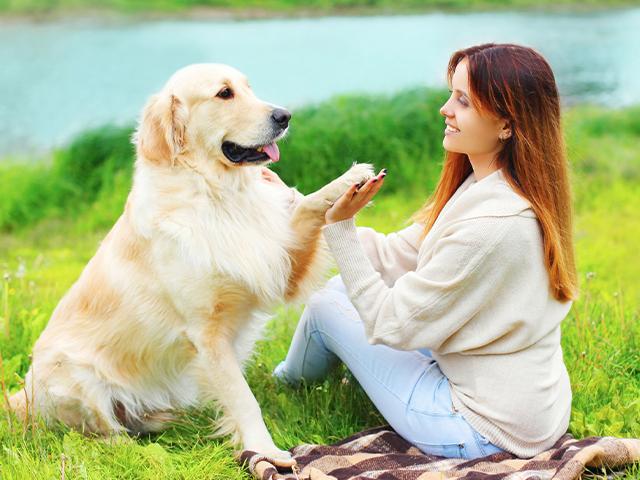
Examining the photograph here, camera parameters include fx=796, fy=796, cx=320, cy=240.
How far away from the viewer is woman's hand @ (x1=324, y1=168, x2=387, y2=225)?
2641mm

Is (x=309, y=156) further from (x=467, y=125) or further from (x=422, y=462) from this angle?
(x=422, y=462)

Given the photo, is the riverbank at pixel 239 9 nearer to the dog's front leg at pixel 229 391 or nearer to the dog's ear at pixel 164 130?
the dog's ear at pixel 164 130

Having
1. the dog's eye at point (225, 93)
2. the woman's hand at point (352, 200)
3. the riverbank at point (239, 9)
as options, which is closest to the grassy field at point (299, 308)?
the woman's hand at point (352, 200)

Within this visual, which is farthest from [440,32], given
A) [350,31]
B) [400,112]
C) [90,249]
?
[90,249]

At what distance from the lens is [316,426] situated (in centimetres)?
307

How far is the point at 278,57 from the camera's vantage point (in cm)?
842

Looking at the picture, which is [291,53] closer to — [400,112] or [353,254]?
[400,112]

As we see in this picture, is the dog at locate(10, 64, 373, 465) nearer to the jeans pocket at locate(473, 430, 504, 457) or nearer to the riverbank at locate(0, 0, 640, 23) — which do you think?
the jeans pocket at locate(473, 430, 504, 457)

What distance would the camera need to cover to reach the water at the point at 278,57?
811cm

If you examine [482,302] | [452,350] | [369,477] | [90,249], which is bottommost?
[90,249]

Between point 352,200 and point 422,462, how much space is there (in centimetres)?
91

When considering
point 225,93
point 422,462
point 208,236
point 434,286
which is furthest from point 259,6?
point 422,462

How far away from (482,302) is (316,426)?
0.92m

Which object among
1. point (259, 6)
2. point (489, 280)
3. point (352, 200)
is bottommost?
point (489, 280)
